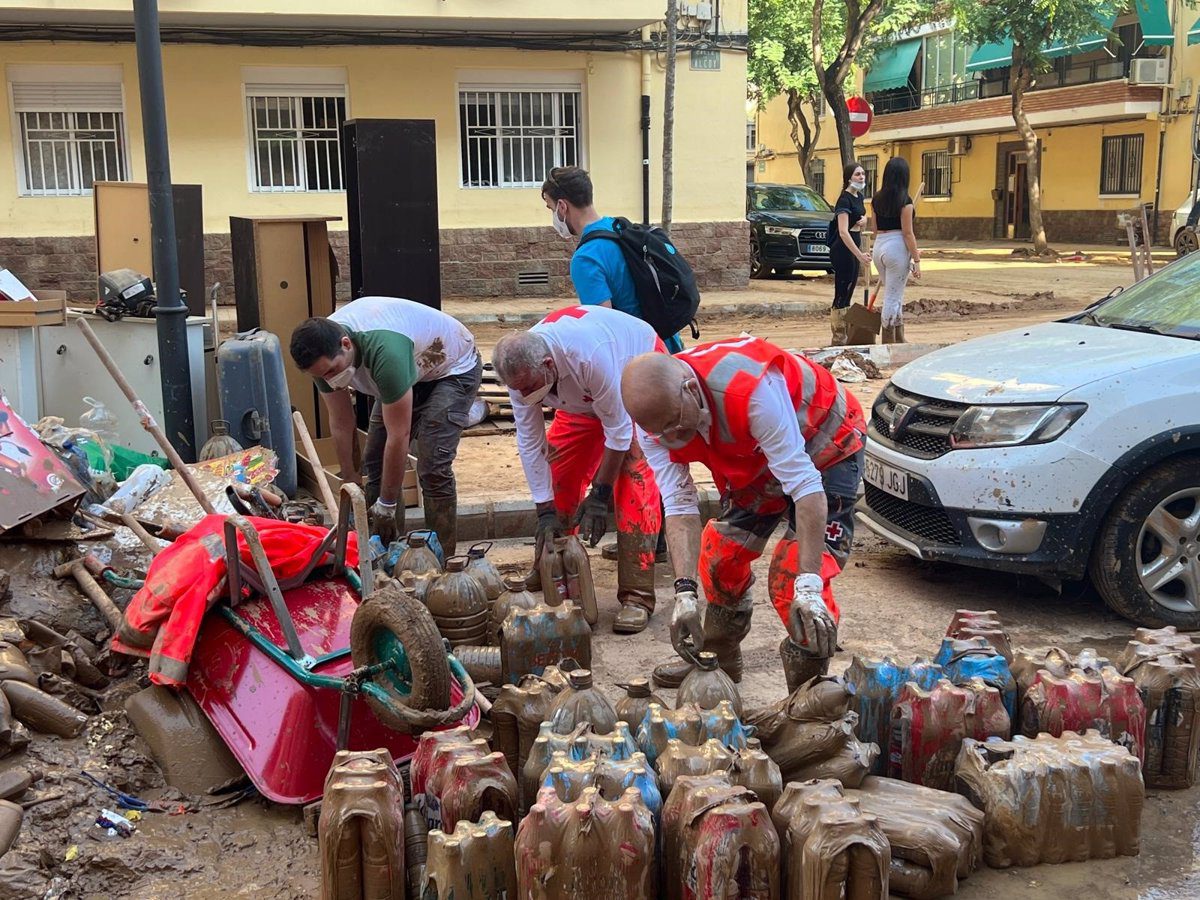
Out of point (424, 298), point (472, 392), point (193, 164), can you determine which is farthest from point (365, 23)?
point (472, 392)

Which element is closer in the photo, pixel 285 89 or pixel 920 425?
pixel 920 425

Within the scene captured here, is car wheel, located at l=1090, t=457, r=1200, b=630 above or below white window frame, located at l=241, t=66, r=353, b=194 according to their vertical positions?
Answer: below

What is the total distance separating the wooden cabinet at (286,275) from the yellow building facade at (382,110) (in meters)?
9.34

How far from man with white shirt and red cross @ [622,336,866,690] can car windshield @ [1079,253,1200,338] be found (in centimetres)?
200

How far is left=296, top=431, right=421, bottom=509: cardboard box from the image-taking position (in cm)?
660

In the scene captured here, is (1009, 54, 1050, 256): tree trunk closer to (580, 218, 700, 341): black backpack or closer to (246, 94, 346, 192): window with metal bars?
(246, 94, 346, 192): window with metal bars

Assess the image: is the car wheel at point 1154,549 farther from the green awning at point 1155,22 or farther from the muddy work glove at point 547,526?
the green awning at point 1155,22

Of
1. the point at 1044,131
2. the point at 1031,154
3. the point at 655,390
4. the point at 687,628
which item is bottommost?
the point at 687,628

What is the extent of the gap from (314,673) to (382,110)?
48.9ft

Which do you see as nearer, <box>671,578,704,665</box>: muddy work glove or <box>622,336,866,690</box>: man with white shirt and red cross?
<box>622,336,866,690</box>: man with white shirt and red cross

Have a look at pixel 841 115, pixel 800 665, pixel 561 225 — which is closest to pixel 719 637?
pixel 800 665

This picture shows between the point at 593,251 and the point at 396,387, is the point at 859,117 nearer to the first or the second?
the point at 593,251

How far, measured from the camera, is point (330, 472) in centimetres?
731

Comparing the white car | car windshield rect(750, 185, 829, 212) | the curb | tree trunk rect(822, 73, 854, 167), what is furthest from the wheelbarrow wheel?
tree trunk rect(822, 73, 854, 167)
